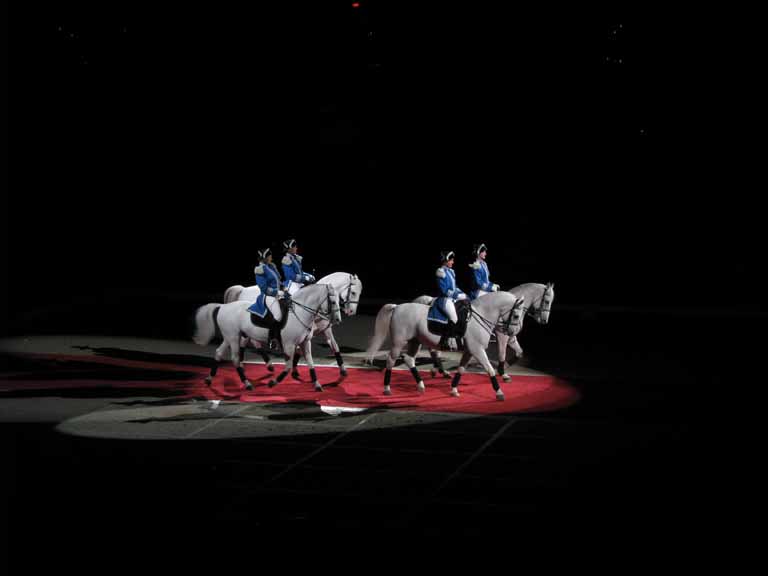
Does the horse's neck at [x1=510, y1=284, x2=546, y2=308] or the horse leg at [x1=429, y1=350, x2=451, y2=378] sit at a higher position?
the horse's neck at [x1=510, y1=284, x2=546, y2=308]

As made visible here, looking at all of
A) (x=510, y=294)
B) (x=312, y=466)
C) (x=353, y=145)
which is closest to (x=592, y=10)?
(x=353, y=145)

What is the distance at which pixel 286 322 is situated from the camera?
44.7 feet

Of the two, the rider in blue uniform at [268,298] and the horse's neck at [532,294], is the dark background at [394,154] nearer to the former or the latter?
the horse's neck at [532,294]

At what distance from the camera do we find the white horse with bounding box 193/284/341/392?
13.5 meters

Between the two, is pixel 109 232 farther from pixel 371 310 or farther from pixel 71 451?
pixel 71 451

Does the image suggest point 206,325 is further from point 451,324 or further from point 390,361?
point 451,324

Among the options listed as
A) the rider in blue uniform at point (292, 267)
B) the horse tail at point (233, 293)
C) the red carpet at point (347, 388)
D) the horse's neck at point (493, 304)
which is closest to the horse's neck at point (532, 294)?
the horse's neck at point (493, 304)

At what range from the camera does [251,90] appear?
2342 cm

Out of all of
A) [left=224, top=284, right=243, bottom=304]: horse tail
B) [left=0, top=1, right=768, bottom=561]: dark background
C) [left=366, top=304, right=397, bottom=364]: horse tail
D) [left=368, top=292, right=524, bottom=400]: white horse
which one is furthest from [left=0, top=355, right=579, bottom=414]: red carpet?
[left=0, top=1, right=768, bottom=561]: dark background

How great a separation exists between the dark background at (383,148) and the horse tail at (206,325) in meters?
7.38

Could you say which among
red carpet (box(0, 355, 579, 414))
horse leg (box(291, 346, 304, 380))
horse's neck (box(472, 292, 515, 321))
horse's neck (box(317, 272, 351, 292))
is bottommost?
red carpet (box(0, 355, 579, 414))

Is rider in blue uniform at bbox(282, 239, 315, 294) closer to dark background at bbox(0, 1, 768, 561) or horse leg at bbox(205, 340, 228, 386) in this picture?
horse leg at bbox(205, 340, 228, 386)

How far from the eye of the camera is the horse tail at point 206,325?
1366 centimetres

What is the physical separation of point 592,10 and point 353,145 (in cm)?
620
